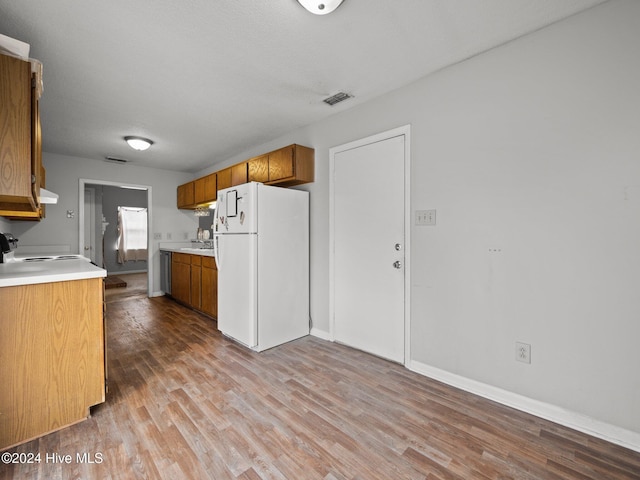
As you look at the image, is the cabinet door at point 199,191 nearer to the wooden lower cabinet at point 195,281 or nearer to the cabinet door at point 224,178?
the cabinet door at point 224,178

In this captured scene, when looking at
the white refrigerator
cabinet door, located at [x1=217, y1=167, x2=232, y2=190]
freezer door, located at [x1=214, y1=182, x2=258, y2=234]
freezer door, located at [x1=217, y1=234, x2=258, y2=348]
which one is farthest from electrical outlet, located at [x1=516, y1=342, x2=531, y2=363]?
cabinet door, located at [x1=217, y1=167, x2=232, y2=190]

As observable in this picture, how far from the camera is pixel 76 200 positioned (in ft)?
14.9

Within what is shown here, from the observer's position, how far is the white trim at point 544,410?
1.56 m

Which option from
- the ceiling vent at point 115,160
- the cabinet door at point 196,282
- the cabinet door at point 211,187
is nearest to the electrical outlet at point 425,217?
the cabinet door at point 196,282

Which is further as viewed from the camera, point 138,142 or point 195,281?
point 195,281

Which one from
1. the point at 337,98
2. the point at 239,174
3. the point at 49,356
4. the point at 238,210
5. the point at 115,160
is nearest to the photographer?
the point at 49,356

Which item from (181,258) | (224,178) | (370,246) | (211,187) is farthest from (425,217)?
(181,258)

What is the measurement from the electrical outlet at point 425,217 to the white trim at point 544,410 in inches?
46.1

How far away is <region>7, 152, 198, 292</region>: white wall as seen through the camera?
170 inches

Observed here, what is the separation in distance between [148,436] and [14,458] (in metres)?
0.61

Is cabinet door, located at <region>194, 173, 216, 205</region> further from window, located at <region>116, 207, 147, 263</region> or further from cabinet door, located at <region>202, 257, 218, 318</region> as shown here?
window, located at <region>116, 207, 147, 263</region>

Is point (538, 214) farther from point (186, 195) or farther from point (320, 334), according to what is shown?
point (186, 195)

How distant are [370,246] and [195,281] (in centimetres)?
277

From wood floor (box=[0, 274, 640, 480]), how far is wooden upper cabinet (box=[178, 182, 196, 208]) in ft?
10.6
